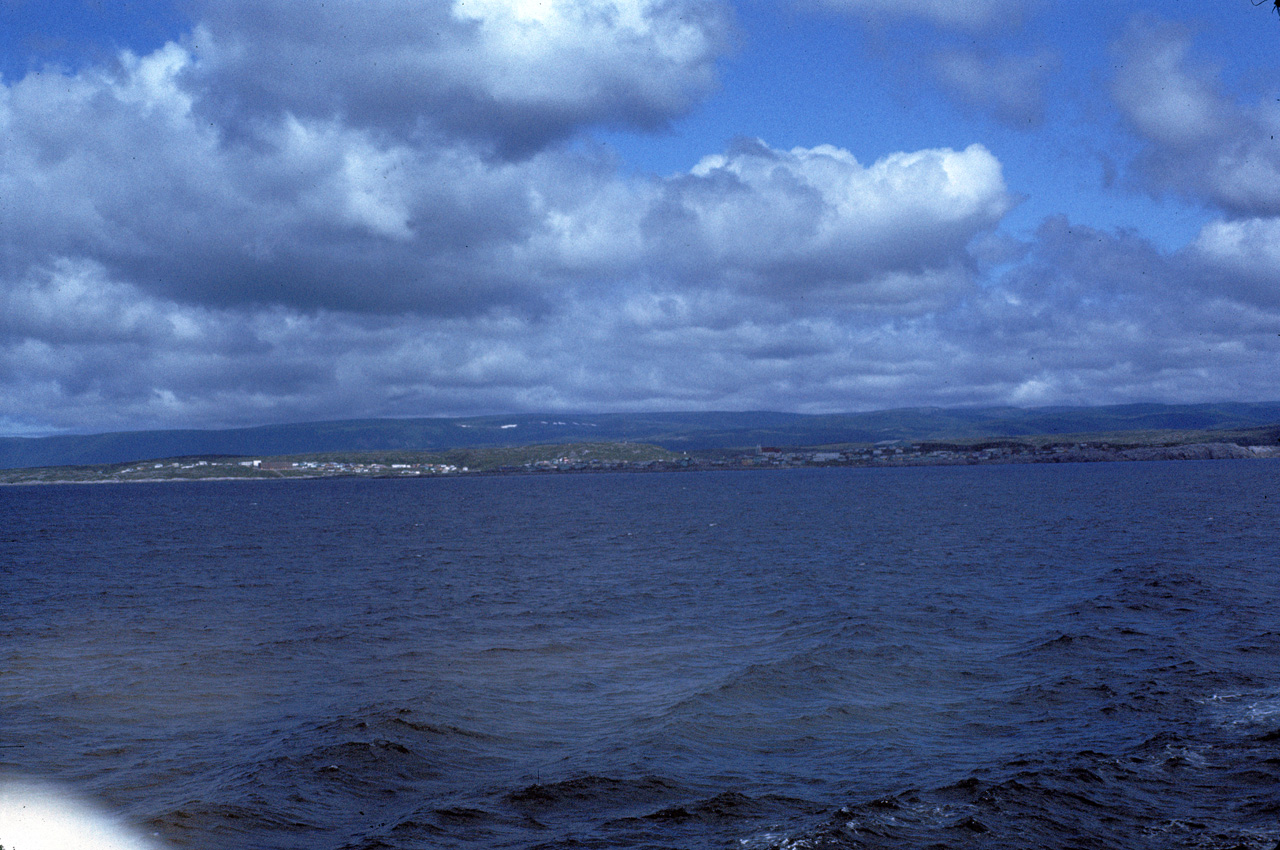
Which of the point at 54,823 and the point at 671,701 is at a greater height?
the point at 54,823

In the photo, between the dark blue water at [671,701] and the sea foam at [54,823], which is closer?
the sea foam at [54,823]

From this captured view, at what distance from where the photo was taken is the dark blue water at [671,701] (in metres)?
20.1

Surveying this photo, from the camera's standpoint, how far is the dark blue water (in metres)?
20.1

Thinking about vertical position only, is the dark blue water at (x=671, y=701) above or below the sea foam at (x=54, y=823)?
below

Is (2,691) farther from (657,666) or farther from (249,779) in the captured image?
(657,666)

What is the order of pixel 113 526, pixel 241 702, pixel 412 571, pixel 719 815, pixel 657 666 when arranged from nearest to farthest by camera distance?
pixel 719 815
pixel 241 702
pixel 657 666
pixel 412 571
pixel 113 526

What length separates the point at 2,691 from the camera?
32062 mm

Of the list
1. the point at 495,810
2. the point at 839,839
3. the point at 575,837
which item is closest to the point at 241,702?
the point at 495,810

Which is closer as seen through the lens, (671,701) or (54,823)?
(54,823)

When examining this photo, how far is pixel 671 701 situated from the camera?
2934 centimetres

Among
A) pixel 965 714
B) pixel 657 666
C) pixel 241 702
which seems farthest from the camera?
pixel 657 666

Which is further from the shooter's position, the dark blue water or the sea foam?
the dark blue water

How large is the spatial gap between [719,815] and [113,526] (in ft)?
433

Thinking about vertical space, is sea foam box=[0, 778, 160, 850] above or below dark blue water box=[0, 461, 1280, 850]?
above
